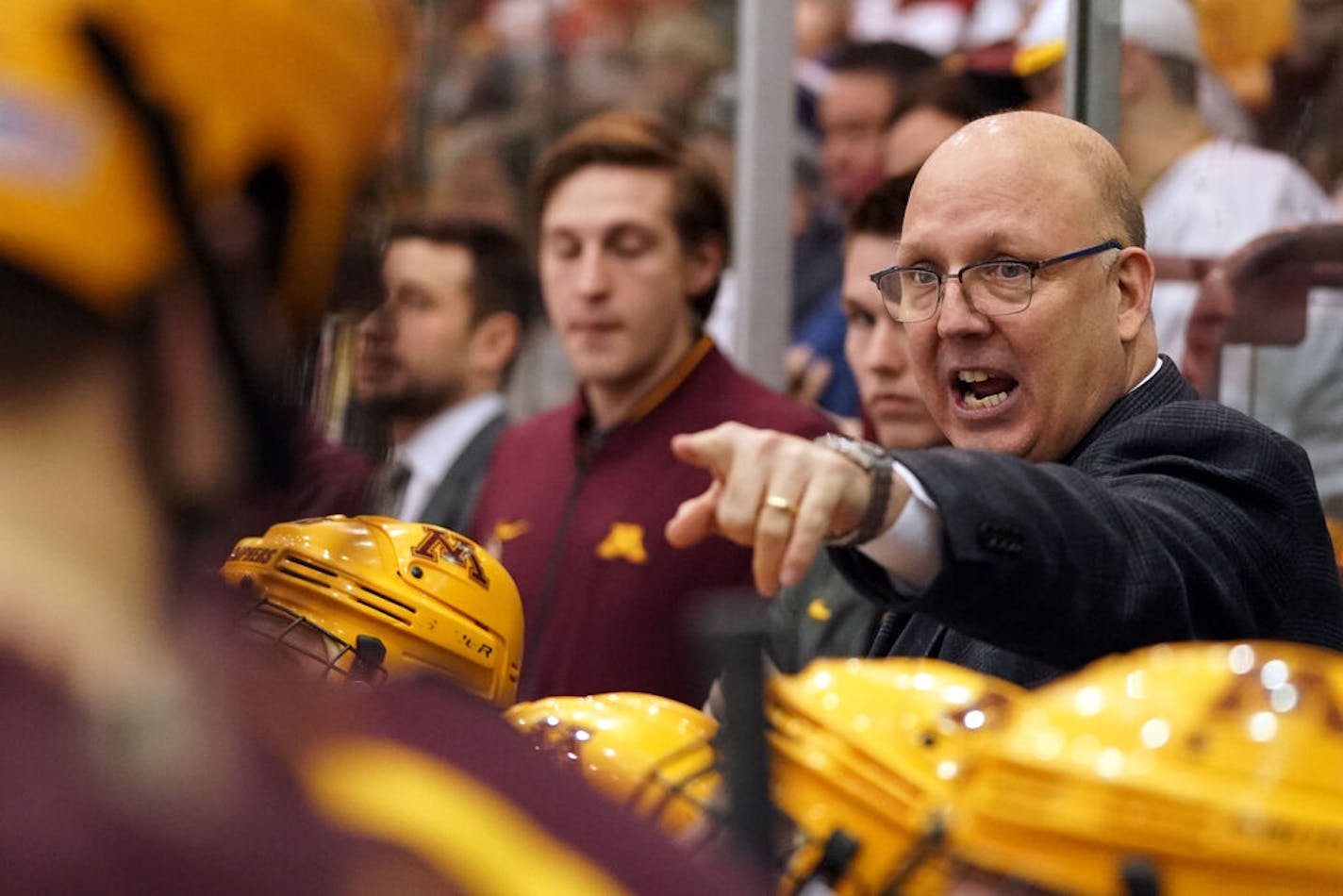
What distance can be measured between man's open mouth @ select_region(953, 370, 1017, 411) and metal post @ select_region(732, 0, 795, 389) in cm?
211

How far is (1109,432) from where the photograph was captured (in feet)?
6.56

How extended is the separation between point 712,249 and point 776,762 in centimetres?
252

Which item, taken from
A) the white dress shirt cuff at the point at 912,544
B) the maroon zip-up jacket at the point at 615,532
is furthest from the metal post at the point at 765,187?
the white dress shirt cuff at the point at 912,544

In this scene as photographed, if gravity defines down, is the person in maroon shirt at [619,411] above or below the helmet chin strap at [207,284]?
below

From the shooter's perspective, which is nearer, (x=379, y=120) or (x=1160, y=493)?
(x=379, y=120)

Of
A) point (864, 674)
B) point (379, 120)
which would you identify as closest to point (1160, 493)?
point (864, 674)

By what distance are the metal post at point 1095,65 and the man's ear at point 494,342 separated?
1757 mm

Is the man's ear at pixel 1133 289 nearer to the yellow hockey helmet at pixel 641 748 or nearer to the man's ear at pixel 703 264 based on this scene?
the yellow hockey helmet at pixel 641 748

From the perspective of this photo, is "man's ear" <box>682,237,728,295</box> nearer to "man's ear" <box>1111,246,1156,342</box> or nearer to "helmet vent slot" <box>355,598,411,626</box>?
"man's ear" <box>1111,246,1156,342</box>

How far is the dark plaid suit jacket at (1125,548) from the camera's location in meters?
1.44

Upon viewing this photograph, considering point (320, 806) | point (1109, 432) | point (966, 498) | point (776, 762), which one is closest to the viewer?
point (320, 806)

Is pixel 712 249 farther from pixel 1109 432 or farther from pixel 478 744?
pixel 478 744

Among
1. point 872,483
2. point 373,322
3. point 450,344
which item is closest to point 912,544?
point 872,483

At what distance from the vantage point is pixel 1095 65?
3350 millimetres
